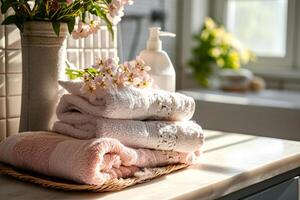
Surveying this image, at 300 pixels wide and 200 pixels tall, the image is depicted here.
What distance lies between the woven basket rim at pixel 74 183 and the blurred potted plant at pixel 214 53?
2.00 m

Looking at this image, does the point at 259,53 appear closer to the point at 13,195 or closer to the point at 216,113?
the point at 216,113

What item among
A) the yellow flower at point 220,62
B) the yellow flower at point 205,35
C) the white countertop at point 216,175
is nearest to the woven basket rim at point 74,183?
the white countertop at point 216,175

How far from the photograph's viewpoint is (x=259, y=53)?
3.30 meters

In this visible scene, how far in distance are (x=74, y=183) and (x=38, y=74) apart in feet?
0.93

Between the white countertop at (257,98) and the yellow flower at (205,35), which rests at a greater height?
the yellow flower at (205,35)

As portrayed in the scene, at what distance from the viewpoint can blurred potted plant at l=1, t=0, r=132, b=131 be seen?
1.13 metres

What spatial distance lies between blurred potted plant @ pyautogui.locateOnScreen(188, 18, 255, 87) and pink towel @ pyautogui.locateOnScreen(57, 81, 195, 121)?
1.93 m

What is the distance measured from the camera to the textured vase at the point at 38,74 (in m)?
1.16

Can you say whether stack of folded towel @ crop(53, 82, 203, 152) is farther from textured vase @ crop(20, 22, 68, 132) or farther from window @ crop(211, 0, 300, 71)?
window @ crop(211, 0, 300, 71)

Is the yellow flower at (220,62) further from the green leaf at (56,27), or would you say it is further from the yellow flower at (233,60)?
the green leaf at (56,27)

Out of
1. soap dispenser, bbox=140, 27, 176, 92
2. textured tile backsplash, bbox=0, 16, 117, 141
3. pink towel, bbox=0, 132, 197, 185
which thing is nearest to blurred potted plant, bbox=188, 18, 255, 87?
soap dispenser, bbox=140, 27, 176, 92

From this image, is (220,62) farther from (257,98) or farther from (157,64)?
(157,64)

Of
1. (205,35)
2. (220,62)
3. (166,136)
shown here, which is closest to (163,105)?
(166,136)

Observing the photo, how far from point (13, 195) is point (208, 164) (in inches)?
15.8
